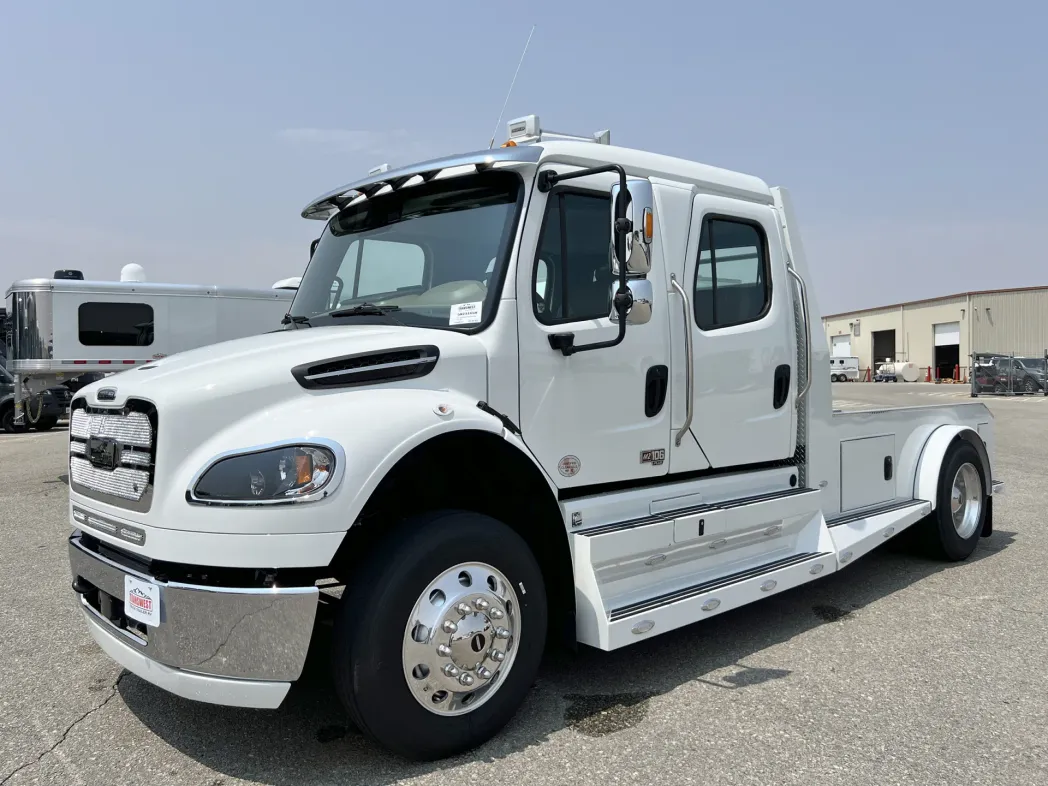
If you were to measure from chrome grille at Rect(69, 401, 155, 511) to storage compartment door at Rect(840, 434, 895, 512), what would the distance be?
409 centimetres

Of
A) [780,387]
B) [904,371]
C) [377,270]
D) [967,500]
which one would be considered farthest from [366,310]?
[904,371]

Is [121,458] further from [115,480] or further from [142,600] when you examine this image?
[142,600]

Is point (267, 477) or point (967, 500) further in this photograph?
point (967, 500)

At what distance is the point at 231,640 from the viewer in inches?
106

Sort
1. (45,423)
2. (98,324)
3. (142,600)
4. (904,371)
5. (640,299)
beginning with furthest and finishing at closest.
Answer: (904,371), (45,423), (98,324), (640,299), (142,600)

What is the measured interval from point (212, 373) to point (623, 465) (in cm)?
189

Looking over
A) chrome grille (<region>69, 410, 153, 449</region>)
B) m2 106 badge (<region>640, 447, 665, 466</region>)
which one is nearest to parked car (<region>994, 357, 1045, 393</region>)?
m2 106 badge (<region>640, 447, 665, 466</region>)

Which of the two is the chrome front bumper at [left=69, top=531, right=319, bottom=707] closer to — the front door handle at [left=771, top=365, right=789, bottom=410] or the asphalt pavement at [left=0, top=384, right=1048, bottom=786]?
the asphalt pavement at [left=0, top=384, right=1048, bottom=786]

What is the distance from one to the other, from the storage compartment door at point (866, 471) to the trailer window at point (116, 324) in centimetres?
1261

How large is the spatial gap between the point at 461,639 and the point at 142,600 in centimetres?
113

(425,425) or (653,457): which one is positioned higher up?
(425,425)

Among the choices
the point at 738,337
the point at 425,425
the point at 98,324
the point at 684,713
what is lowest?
the point at 684,713

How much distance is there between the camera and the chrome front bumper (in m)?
2.68

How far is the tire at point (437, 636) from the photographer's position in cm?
279
